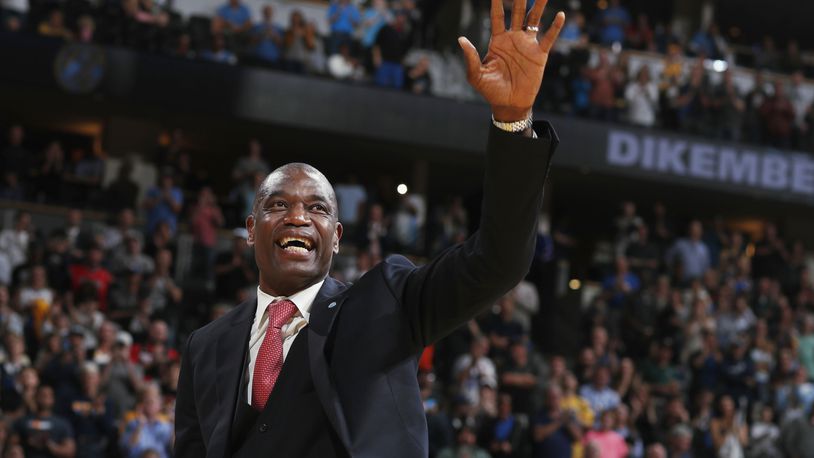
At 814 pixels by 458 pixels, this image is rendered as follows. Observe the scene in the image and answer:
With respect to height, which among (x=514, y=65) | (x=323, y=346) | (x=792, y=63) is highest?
(x=514, y=65)

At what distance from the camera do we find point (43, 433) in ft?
30.8

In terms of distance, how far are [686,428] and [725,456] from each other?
58 centimetres

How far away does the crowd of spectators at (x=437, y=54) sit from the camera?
15375 mm

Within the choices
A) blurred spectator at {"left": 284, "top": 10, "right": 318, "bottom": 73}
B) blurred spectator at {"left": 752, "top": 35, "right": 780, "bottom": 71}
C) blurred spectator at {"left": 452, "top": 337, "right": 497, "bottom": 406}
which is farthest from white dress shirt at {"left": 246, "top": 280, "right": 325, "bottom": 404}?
blurred spectator at {"left": 752, "top": 35, "right": 780, "bottom": 71}

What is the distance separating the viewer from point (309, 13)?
707 inches

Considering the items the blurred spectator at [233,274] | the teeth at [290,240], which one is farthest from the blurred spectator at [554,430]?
the teeth at [290,240]

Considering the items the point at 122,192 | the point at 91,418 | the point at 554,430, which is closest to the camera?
the point at 91,418

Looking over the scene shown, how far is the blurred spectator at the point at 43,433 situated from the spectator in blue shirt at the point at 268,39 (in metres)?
7.22

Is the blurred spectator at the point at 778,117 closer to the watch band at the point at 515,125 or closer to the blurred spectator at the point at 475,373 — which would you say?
the blurred spectator at the point at 475,373

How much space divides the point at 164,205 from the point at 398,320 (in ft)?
36.8

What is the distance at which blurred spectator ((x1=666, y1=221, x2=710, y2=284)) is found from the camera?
52.0 feet

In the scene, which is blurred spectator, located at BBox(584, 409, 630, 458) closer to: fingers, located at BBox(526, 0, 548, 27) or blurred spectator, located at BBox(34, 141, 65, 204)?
blurred spectator, located at BBox(34, 141, 65, 204)

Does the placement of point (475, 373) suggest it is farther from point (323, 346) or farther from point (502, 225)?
point (502, 225)

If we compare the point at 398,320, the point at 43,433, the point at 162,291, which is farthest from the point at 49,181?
the point at 398,320
